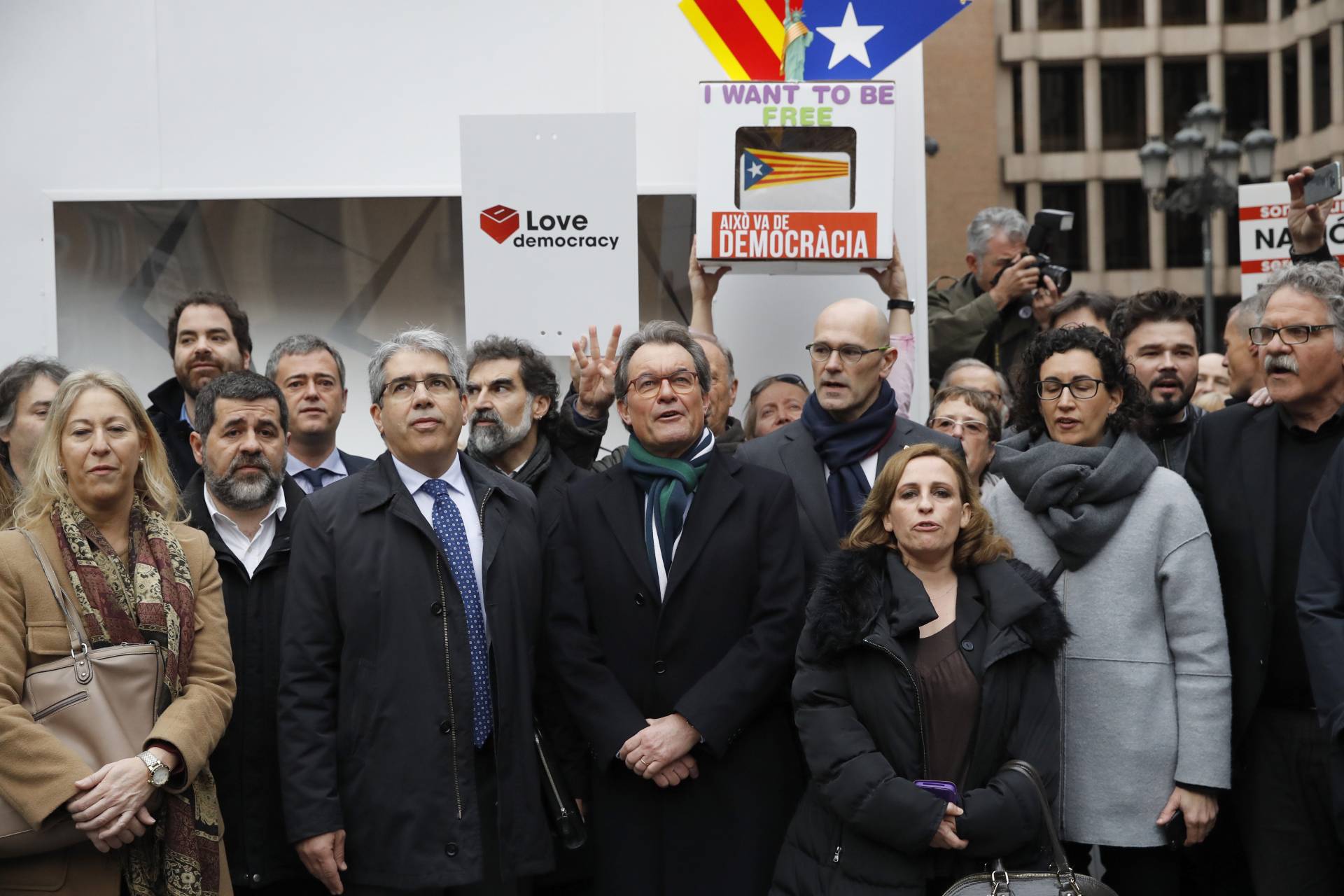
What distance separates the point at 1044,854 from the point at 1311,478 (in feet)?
4.94

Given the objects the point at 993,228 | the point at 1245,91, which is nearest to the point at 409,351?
the point at 993,228

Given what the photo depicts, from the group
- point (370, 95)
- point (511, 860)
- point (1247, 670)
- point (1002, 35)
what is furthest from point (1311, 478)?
point (1002, 35)

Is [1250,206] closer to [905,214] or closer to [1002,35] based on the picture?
[905,214]

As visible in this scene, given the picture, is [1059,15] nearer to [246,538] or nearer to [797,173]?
[797,173]

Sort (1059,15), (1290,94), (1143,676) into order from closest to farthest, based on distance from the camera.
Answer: (1143,676) → (1290,94) → (1059,15)

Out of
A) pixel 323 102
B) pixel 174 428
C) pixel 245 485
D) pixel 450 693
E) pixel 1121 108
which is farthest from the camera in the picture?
pixel 1121 108

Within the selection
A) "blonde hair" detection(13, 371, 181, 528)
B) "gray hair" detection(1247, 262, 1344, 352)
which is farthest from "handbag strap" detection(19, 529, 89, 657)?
"gray hair" detection(1247, 262, 1344, 352)

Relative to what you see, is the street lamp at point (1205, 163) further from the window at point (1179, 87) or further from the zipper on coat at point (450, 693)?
the window at point (1179, 87)

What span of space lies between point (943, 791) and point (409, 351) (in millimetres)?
2122

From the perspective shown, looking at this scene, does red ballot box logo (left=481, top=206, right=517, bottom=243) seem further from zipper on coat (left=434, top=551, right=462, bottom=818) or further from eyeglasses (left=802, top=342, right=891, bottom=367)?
zipper on coat (left=434, top=551, right=462, bottom=818)

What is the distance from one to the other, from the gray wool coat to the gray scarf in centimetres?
5

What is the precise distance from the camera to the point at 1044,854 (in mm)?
4230

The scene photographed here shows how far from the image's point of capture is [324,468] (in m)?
5.80

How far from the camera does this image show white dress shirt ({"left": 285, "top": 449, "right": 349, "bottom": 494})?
5719mm
